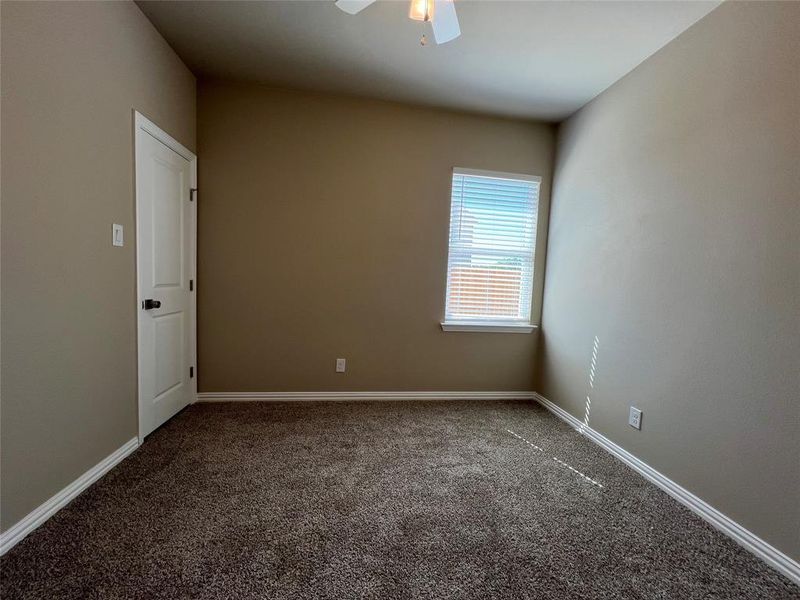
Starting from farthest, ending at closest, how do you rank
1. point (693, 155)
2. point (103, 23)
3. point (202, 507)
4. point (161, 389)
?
point (161, 389) → point (693, 155) → point (103, 23) → point (202, 507)

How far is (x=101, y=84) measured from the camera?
1788mm

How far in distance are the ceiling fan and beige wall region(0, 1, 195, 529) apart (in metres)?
1.27

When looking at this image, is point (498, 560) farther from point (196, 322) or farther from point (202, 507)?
point (196, 322)

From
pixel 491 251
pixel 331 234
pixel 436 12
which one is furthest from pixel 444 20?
pixel 491 251

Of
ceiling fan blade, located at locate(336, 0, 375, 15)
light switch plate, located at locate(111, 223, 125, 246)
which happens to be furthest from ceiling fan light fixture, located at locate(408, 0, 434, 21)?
light switch plate, located at locate(111, 223, 125, 246)

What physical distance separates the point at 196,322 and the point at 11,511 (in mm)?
1651

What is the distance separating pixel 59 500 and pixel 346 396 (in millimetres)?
1895

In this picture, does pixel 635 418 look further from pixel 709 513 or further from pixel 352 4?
pixel 352 4

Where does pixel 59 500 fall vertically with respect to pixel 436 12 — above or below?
below

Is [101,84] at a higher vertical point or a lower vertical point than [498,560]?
higher

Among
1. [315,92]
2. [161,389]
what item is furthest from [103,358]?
[315,92]

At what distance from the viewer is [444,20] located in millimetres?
1598

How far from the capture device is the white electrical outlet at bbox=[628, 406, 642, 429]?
7.23 ft

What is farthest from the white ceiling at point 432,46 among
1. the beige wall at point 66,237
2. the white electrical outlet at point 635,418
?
the white electrical outlet at point 635,418
